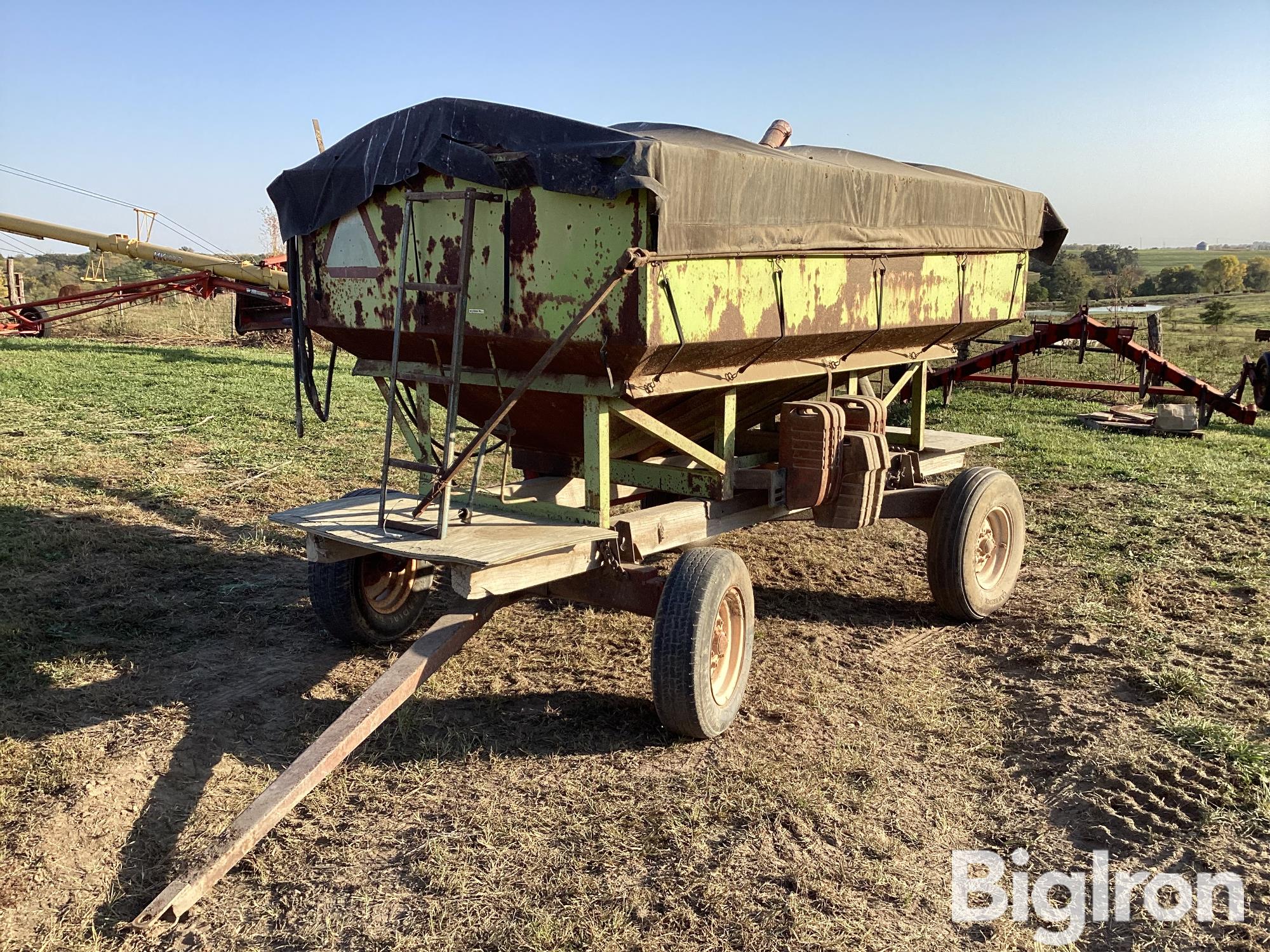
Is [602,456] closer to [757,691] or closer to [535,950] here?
[757,691]

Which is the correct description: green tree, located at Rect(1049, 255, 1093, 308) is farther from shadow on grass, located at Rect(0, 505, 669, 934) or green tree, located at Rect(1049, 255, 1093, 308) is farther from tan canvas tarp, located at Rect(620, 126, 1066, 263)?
shadow on grass, located at Rect(0, 505, 669, 934)

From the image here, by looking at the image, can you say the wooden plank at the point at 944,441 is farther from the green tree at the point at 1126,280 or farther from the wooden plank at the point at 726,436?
the green tree at the point at 1126,280

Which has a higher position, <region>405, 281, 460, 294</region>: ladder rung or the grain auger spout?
the grain auger spout

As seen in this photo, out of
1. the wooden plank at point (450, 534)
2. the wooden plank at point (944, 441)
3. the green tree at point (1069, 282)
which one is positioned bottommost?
the wooden plank at point (450, 534)

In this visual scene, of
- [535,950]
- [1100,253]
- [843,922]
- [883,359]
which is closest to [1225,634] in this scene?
[883,359]

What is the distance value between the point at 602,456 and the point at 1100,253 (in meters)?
64.7

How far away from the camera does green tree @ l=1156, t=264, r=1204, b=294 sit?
4556cm

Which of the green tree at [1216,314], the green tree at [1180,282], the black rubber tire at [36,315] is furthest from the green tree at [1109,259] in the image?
the black rubber tire at [36,315]

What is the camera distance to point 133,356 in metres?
17.5

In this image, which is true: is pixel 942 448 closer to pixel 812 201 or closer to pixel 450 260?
pixel 812 201

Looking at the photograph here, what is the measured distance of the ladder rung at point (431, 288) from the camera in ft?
14.1

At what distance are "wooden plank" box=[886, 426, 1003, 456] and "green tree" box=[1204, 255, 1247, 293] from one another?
139 ft

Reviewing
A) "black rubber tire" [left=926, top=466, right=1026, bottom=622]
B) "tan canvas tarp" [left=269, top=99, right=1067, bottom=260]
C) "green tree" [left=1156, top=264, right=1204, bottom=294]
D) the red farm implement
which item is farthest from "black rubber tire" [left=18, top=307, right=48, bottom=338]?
"green tree" [left=1156, top=264, right=1204, bottom=294]

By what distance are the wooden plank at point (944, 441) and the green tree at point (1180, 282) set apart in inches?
1728
